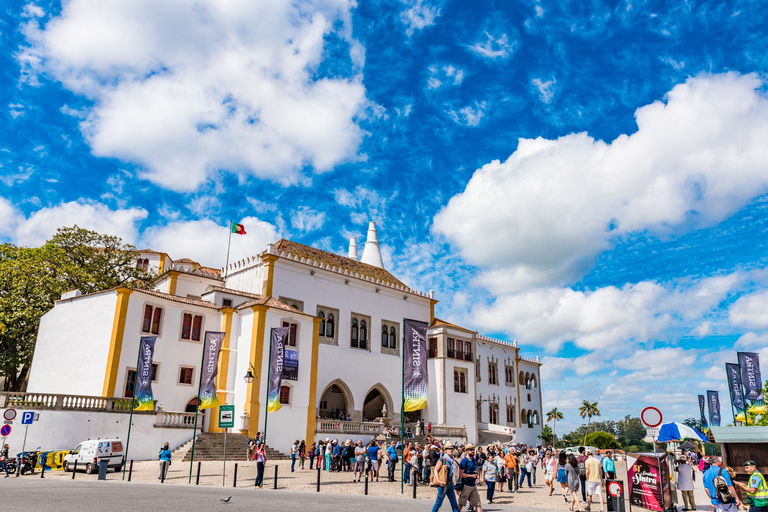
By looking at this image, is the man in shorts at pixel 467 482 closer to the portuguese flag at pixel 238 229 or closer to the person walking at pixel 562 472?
the person walking at pixel 562 472

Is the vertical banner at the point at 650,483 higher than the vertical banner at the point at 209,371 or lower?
lower

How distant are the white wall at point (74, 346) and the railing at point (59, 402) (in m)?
2.56

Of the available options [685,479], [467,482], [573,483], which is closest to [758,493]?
[467,482]

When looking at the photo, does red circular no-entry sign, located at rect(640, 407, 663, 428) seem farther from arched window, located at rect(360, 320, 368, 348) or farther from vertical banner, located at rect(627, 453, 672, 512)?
arched window, located at rect(360, 320, 368, 348)

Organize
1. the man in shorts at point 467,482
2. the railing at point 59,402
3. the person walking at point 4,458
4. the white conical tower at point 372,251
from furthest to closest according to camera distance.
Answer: the white conical tower at point 372,251 < the railing at point 59,402 < the person walking at point 4,458 < the man in shorts at point 467,482

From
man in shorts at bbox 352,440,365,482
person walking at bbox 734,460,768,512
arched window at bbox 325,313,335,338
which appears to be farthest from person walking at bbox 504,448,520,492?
arched window at bbox 325,313,335,338

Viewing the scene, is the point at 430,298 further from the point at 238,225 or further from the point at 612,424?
the point at 612,424

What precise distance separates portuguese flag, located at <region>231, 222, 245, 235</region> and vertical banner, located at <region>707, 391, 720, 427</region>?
34.6 m

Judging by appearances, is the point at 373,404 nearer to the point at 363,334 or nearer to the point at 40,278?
the point at 363,334

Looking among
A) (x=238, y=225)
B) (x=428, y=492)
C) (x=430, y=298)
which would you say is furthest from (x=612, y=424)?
(x=428, y=492)

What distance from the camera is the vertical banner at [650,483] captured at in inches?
516

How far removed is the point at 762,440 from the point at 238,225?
33.8 m

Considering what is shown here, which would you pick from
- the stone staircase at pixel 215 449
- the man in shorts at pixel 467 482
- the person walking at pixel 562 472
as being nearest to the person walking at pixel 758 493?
the man in shorts at pixel 467 482

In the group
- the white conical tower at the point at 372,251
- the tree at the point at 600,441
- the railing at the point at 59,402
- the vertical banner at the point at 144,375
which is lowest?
the tree at the point at 600,441
